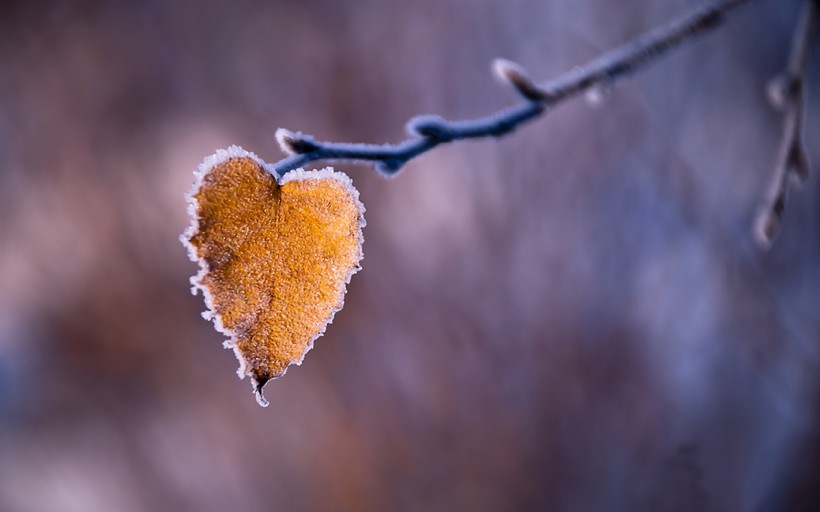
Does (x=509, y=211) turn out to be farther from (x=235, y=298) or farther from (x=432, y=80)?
(x=235, y=298)

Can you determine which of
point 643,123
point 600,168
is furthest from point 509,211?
point 643,123

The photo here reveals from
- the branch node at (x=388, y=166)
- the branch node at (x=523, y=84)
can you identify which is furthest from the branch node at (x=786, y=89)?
the branch node at (x=388, y=166)

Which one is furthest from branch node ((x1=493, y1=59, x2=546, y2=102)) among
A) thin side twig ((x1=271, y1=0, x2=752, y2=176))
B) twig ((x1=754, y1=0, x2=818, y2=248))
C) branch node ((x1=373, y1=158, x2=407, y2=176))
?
twig ((x1=754, y1=0, x2=818, y2=248))

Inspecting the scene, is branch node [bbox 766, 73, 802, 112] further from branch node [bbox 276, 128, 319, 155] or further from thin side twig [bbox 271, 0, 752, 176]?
branch node [bbox 276, 128, 319, 155]

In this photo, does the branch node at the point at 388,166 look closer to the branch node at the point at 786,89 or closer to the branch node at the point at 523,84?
the branch node at the point at 523,84

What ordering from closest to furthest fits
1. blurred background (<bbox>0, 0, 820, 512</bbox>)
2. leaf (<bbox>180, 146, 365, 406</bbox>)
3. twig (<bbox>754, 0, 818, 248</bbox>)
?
leaf (<bbox>180, 146, 365, 406</bbox>)
twig (<bbox>754, 0, 818, 248</bbox>)
blurred background (<bbox>0, 0, 820, 512</bbox>)

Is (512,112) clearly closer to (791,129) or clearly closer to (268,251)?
(268,251)
